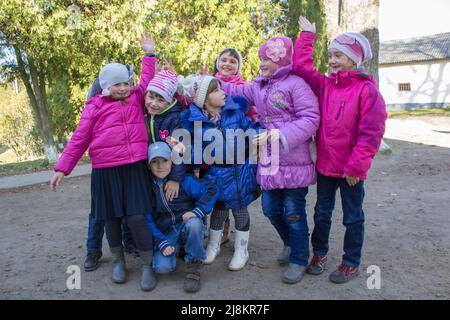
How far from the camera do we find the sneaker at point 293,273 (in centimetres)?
308

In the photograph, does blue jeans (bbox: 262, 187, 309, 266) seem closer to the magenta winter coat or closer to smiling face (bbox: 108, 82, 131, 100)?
the magenta winter coat

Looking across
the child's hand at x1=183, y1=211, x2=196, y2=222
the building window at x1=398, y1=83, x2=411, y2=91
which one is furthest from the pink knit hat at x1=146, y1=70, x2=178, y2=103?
the building window at x1=398, y1=83, x2=411, y2=91

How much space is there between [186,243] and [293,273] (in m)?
0.85

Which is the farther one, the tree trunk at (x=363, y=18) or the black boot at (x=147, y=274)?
the tree trunk at (x=363, y=18)

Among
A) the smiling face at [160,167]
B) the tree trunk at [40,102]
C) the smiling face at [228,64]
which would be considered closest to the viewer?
Result: the smiling face at [160,167]

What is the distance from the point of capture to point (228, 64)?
368 cm

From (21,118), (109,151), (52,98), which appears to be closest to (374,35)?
(109,151)

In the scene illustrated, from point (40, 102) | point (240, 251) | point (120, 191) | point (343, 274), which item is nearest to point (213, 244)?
point (240, 251)

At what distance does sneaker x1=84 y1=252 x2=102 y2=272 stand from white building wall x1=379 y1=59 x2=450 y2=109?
96.1 feet

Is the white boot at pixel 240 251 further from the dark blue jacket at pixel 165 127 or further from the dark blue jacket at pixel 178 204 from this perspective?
the dark blue jacket at pixel 165 127

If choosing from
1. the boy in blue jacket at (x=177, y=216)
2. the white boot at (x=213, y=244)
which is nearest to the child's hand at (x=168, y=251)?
the boy in blue jacket at (x=177, y=216)

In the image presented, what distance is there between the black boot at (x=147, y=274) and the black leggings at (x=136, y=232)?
0.05 m

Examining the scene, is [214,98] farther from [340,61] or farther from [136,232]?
[136,232]

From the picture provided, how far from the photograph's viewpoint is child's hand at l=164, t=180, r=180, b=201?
3162mm
